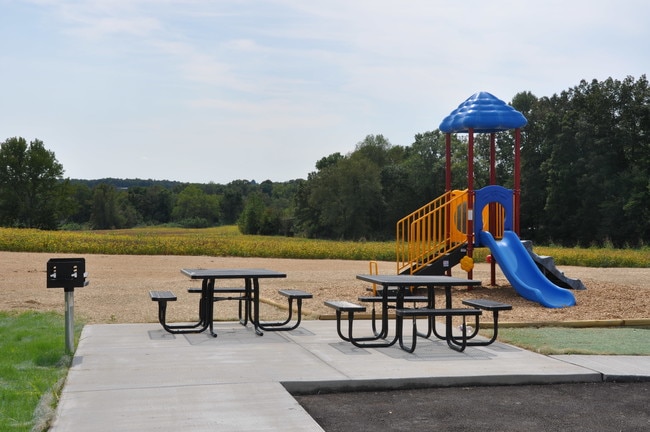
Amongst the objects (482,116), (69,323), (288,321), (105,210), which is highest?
(105,210)

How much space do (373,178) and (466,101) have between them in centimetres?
6093

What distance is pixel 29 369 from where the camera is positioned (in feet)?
24.3

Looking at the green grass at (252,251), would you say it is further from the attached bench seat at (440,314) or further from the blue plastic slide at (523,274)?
the attached bench seat at (440,314)

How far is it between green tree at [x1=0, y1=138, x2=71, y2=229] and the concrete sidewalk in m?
76.6

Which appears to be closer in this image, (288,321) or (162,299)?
(162,299)

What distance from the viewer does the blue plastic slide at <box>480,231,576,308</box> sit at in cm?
1408

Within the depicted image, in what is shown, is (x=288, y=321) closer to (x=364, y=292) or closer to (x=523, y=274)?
(x=364, y=292)

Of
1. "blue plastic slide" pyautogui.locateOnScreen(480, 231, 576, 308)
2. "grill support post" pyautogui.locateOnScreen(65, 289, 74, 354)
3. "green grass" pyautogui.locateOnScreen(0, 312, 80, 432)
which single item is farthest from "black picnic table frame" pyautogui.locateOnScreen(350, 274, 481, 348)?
"blue plastic slide" pyautogui.locateOnScreen(480, 231, 576, 308)

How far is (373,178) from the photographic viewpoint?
77.9 m

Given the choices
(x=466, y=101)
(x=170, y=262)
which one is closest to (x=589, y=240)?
(x=170, y=262)

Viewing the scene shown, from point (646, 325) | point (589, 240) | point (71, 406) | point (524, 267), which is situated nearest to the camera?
point (71, 406)

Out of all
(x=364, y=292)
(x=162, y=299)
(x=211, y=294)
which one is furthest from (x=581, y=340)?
(x=364, y=292)

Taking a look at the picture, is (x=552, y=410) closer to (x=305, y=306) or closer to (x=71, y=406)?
(x=71, y=406)

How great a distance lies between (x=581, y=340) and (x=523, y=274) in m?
5.35
